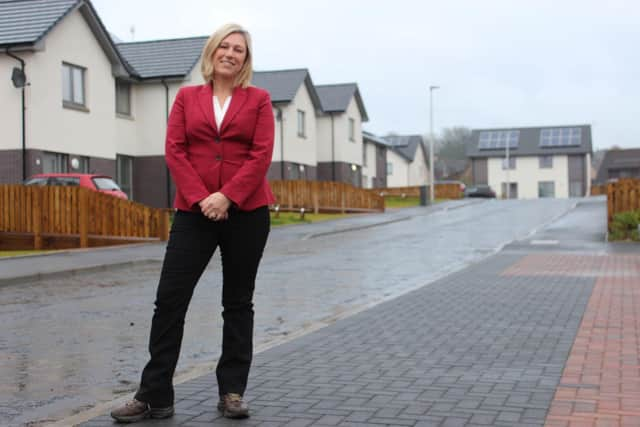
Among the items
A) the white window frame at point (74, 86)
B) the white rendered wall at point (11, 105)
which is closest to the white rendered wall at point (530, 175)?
the white window frame at point (74, 86)

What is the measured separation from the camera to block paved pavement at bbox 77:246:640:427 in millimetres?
4831

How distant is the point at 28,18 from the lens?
2633cm

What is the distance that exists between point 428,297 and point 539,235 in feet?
46.9

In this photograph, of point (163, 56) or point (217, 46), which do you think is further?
point (163, 56)

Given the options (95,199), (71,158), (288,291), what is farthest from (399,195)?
(288,291)

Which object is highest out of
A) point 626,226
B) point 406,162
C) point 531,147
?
point 531,147

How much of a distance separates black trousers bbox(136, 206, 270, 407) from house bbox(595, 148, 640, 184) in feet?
289

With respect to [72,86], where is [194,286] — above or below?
below

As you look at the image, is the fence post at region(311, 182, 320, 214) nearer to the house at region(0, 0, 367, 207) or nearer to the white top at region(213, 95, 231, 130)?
the house at region(0, 0, 367, 207)

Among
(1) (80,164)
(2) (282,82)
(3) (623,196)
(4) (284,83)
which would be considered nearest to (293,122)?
(4) (284,83)

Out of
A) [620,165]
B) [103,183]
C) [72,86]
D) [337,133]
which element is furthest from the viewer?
[620,165]

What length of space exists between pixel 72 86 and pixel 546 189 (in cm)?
6303

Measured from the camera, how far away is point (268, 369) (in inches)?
241

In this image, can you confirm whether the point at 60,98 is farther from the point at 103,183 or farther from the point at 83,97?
the point at 103,183
